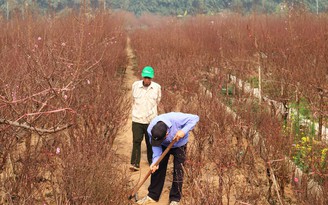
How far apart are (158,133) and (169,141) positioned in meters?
0.31

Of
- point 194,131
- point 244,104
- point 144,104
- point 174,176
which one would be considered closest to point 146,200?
point 174,176

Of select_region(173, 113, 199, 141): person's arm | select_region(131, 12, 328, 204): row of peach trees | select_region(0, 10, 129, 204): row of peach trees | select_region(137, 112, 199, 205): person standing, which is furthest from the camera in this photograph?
select_region(131, 12, 328, 204): row of peach trees

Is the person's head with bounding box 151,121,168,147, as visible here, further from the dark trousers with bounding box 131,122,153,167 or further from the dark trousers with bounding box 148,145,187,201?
the dark trousers with bounding box 131,122,153,167

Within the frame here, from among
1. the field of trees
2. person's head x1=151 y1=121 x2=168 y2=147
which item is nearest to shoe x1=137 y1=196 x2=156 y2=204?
the field of trees

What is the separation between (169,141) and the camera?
14.1 ft

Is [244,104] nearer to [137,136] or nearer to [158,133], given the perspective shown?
[137,136]

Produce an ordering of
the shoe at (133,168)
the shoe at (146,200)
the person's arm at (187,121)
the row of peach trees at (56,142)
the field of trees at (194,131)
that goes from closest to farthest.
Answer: the row of peach trees at (56,142) < the field of trees at (194,131) < the person's arm at (187,121) < the shoe at (146,200) < the shoe at (133,168)

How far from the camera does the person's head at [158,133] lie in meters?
4.04

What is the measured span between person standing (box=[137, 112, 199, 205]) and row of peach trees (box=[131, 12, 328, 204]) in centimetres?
16

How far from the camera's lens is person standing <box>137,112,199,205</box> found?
4082 mm

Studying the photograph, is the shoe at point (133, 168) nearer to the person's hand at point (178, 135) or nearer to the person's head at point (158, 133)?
the person's head at point (158, 133)

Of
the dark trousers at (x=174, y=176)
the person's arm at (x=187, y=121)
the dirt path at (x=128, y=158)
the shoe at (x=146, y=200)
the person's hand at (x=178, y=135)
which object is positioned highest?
the person's arm at (x=187, y=121)

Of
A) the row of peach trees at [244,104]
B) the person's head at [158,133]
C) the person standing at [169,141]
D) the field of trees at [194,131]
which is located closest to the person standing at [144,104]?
the field of trees at [194,131]

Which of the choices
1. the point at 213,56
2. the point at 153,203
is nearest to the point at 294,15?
the point at 213,56
